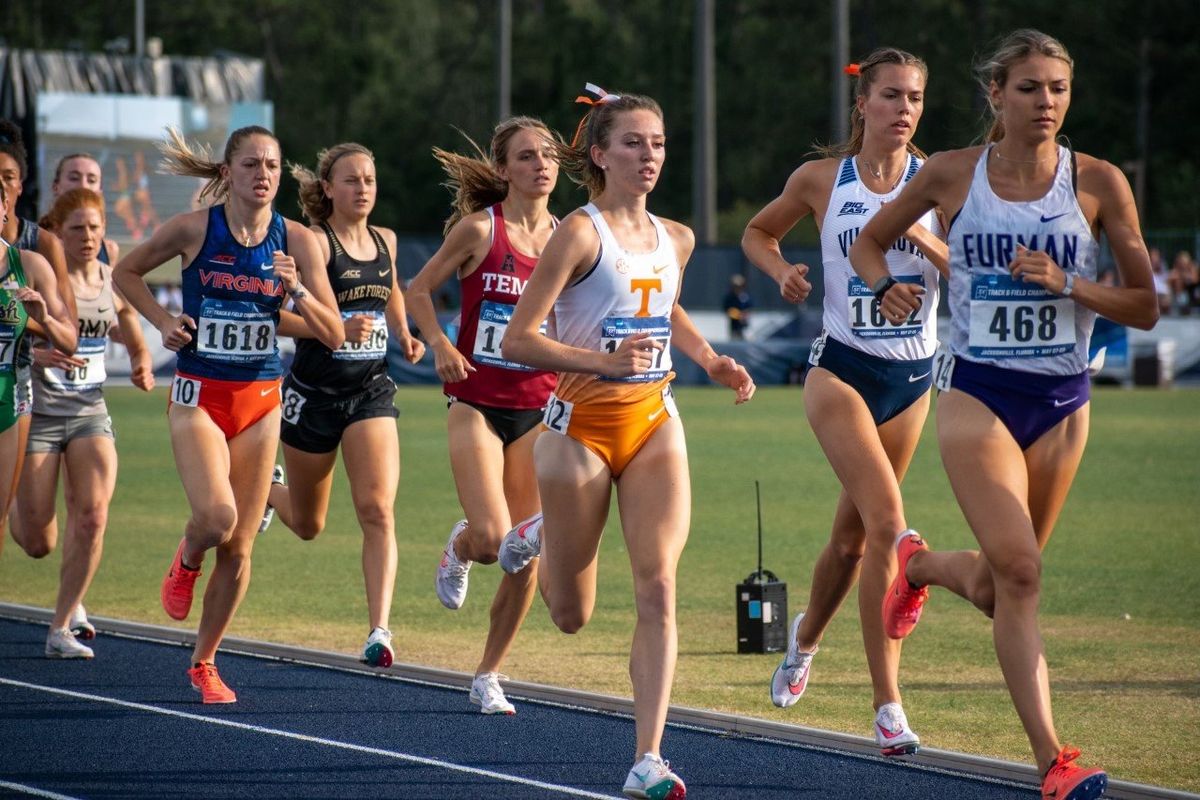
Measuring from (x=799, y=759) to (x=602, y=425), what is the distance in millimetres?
1616

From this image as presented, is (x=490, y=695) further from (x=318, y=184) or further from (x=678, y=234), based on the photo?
(x=318, y=184)

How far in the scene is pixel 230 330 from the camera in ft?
25.7

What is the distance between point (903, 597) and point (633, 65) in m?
57.8

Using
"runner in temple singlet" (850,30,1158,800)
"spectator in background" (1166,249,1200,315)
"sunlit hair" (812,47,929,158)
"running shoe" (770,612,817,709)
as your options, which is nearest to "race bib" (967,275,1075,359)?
"runner in temple singlet" (850,30,1158,800)

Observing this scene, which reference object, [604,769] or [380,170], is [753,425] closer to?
[604,769]

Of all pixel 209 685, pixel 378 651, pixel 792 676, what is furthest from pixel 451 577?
pixel 792 676

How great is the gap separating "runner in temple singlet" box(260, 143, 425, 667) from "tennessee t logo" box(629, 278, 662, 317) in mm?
2483

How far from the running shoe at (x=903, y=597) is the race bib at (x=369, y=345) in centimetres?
312

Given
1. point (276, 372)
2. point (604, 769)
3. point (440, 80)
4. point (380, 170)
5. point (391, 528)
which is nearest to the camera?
point (604, 769)

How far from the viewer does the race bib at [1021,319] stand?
5.80 metres

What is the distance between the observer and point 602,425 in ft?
20.2

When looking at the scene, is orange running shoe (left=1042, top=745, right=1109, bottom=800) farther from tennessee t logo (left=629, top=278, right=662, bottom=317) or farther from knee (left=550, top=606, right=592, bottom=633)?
tennessee t logo (left=629, top=278, right=662, bottom=317)

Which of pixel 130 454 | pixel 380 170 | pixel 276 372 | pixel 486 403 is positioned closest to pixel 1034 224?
pixel 486 403

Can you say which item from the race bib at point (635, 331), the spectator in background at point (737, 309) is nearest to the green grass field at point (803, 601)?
the race bib at point (635, 331)
